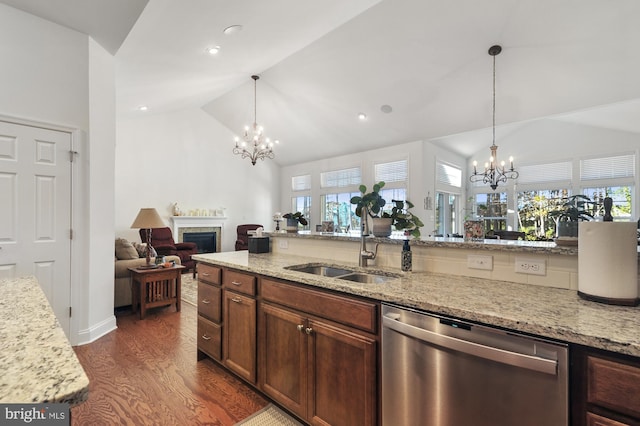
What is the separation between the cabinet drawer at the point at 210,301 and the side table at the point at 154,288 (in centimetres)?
163

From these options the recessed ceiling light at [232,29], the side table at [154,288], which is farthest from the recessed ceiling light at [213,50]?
the side table at [154,288]

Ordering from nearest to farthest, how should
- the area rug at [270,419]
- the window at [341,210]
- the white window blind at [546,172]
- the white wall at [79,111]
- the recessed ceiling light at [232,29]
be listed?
1. the area rug at [270,419]
2. the white wall at [79,111]
3. the recessed ceiling light at [232,29]
4. the white window blind at [546,172]
5. the window at [341,210]

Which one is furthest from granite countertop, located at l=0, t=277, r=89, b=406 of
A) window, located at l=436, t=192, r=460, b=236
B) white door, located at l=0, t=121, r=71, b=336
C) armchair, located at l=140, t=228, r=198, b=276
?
window, located at l=436, t=192, r=460, b=236

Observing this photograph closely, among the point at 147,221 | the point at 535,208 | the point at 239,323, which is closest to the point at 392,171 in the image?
the point at 535,208

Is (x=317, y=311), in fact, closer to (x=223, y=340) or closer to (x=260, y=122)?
(x=223, y=340)

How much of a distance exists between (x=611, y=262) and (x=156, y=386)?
284cm

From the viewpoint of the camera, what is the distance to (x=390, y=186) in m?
7.30

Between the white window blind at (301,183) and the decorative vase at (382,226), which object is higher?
the white window blind at (301,183)

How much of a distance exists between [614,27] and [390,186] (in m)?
4.39

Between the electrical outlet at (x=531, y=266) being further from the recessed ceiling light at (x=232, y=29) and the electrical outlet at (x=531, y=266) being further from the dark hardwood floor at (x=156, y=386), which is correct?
the recessed ceiling light at (x=232, y=29)

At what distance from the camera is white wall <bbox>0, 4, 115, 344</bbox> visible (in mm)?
2650

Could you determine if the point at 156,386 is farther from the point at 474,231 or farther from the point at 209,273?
the point at 474,231

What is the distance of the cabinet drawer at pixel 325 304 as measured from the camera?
1489 millimetres

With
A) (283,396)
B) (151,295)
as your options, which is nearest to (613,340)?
(283,396)
